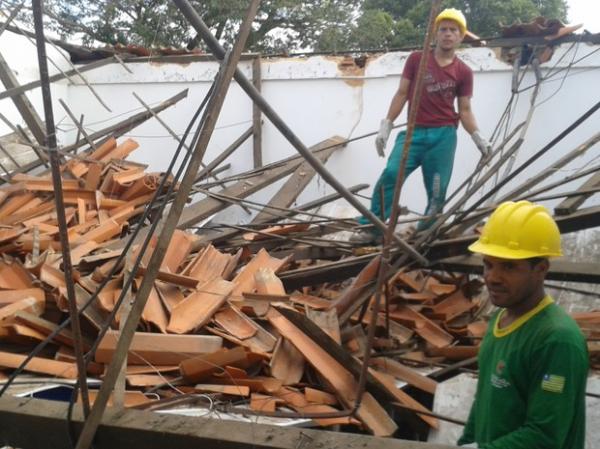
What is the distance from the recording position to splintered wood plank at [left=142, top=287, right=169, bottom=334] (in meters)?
4.32

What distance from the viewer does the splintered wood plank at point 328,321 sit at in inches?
175

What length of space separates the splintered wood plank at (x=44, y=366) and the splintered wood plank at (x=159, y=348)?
164 millimetres

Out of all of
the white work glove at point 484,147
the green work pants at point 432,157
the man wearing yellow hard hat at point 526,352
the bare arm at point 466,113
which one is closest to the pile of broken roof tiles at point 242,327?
the green work pants at point 432,157

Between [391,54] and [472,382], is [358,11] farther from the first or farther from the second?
[472,382]

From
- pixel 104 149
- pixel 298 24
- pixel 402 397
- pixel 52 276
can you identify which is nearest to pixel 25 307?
pixel 52 276

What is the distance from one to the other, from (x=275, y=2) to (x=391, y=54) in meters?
9.43

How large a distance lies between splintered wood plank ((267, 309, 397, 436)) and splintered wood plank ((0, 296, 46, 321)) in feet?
4.86

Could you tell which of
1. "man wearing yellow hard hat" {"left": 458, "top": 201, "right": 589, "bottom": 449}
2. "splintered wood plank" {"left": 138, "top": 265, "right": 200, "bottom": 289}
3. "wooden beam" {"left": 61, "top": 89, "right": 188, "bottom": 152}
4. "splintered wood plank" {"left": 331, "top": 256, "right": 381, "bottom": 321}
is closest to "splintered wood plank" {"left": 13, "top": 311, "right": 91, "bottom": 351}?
"splintered wood plank" {"left": 138, "top": 265, "right": 200, "bottom": 289}

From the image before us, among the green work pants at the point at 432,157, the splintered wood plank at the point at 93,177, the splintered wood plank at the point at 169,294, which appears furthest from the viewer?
the splintered wood plank at the point at 93,177

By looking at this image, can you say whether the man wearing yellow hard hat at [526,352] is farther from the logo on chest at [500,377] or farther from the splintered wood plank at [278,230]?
the splintered wood plank at [278,230]

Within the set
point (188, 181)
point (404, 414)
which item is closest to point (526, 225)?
point (188, 181)

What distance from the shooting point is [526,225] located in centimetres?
215

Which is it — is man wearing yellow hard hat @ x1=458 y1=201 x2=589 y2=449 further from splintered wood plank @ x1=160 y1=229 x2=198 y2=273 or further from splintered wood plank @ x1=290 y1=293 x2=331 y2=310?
splintered wood plank @ x1=160 y1=229 x2=198 y2=273

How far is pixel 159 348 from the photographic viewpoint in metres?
4.12
